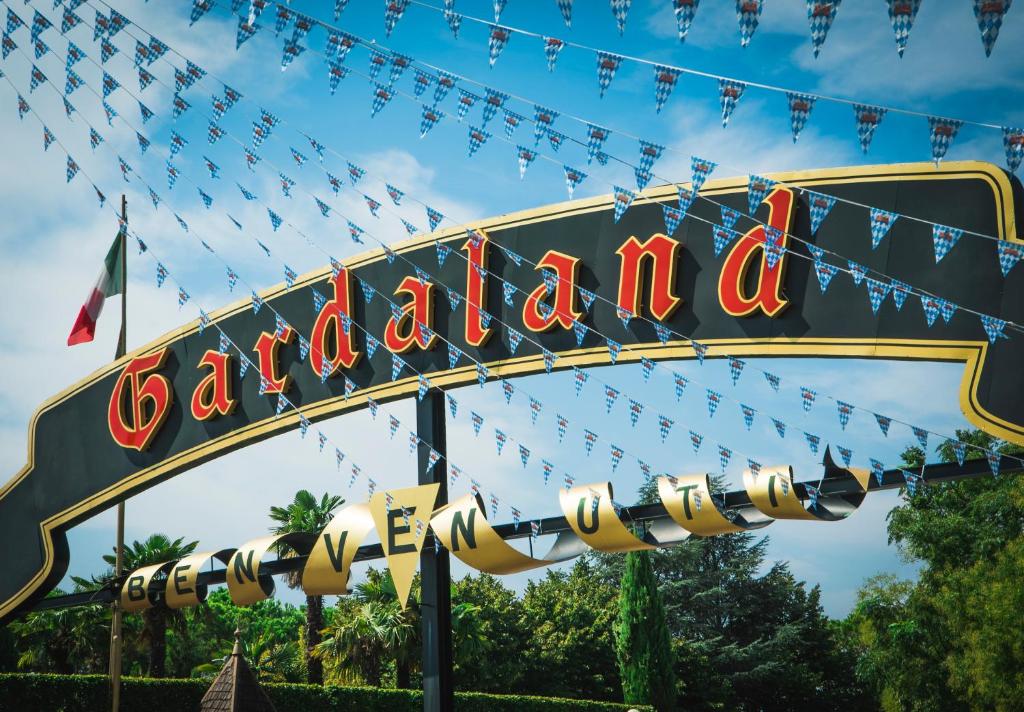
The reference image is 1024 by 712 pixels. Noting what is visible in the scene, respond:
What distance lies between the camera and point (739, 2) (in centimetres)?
778

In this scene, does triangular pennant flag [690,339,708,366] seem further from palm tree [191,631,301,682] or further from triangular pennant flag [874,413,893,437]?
palm tree [191,631,301,682]

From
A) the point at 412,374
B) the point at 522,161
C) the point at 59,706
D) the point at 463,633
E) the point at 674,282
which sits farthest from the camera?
the point at 463,633

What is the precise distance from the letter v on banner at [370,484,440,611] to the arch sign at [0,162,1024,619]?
1.54m

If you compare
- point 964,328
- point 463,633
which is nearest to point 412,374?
point 964,328

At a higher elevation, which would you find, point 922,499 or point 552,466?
point 922,499

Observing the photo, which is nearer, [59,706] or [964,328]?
[964,328]

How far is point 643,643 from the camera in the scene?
3631 centimetres

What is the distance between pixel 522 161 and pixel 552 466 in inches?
142

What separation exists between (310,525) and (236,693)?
1856 centimetres

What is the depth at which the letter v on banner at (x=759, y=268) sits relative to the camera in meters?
11.6

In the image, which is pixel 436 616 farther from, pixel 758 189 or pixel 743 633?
pixel 743 633

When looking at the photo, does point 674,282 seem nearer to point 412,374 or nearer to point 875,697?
point 412,374

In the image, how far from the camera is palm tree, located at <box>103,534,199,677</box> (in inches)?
1125

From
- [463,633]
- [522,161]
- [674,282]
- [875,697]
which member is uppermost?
[522,161]
